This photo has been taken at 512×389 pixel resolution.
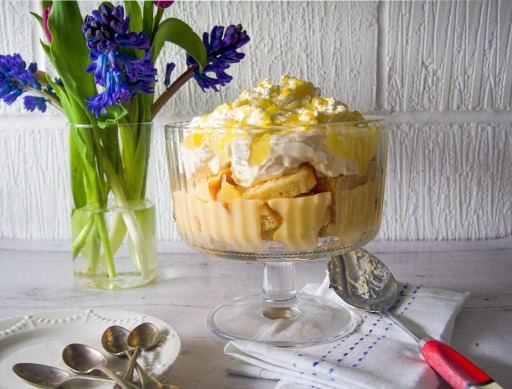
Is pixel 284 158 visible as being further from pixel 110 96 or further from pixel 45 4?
pixel 45 4

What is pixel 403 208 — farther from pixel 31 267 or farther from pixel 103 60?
pixel 31 267

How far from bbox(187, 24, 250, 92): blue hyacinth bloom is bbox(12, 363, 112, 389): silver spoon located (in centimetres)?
54

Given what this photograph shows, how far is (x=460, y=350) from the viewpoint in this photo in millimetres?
612

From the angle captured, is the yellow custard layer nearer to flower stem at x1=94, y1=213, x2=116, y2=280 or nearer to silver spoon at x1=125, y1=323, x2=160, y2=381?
silver spoon at x1=125, y1=323, x2=160, y2=381

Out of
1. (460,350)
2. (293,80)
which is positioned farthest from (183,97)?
(460,350)

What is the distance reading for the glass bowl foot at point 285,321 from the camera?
63 cm

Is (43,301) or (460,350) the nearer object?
(460,350)

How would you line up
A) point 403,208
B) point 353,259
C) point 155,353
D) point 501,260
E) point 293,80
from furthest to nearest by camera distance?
point 403,208 → point 501,260 → point 353,259 → point 293,80 → point 155,353

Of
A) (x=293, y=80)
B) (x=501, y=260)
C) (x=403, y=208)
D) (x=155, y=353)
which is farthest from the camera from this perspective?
(x=403, y=208)

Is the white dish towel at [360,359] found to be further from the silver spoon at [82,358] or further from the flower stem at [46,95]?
the flower stem at [46,95]

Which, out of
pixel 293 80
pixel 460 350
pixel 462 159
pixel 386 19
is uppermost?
pixel 386 19

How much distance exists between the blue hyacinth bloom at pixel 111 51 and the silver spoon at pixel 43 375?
0.38 m

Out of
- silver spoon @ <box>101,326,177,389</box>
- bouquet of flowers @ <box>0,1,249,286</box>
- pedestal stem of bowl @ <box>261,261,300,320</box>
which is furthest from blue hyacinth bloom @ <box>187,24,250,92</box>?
silver spoon @ <box>101,326,177,389</box>

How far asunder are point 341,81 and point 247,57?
0.21 meters
